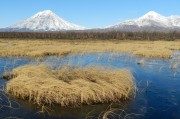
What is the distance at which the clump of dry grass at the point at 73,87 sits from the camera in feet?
44.7

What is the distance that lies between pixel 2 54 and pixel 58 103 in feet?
81.3

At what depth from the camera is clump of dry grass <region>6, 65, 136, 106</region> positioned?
536 inches

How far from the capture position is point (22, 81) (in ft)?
49.0

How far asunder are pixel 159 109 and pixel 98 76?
399 centimetres

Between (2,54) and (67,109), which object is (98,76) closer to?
(67,109)

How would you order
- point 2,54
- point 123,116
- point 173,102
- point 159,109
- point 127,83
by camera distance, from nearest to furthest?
point 123,116 < point 159,109 < point 173,102 < point 127,83 < point 2,54

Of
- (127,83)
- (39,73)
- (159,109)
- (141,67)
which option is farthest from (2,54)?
(159,109)

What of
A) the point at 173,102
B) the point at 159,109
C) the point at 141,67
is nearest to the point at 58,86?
the point at 159,109

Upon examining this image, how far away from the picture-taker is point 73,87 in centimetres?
1384

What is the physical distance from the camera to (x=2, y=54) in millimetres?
36562

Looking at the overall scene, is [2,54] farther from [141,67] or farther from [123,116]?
[123,116]

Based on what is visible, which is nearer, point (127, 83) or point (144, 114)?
point (144, 114)

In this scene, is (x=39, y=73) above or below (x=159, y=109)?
above

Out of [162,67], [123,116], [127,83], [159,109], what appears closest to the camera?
[123,116]
